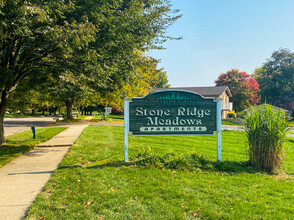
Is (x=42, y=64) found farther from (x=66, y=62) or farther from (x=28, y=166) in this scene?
(x=28, y=166)

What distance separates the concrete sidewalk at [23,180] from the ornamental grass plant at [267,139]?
5.35 meters

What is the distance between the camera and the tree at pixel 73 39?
627 cm

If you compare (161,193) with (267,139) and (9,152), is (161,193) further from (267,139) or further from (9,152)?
(9,152)

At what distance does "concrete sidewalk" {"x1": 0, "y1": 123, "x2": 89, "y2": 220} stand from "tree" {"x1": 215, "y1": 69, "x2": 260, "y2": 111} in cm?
4833

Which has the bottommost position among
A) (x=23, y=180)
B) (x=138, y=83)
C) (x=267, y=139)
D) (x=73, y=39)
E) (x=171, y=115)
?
(x=23, y=180)

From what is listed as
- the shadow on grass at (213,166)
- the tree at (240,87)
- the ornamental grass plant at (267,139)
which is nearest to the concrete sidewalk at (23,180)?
the shadow on grass at (213,166)

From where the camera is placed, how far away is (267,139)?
5.84m

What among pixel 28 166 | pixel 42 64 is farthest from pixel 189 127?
pixel 42 64

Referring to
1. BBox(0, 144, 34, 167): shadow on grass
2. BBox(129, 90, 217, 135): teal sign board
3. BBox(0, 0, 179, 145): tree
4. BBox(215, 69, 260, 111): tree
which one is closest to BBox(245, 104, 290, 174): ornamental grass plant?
BBox(129, 90, 217, 135): teal sign board

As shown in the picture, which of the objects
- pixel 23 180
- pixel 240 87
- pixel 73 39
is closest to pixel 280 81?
pixel 240 87

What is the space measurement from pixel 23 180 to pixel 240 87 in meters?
51.9

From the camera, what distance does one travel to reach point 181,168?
19.8ft

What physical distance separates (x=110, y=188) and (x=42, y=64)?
20.7ft

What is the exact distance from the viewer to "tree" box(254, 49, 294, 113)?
48.1 meters
